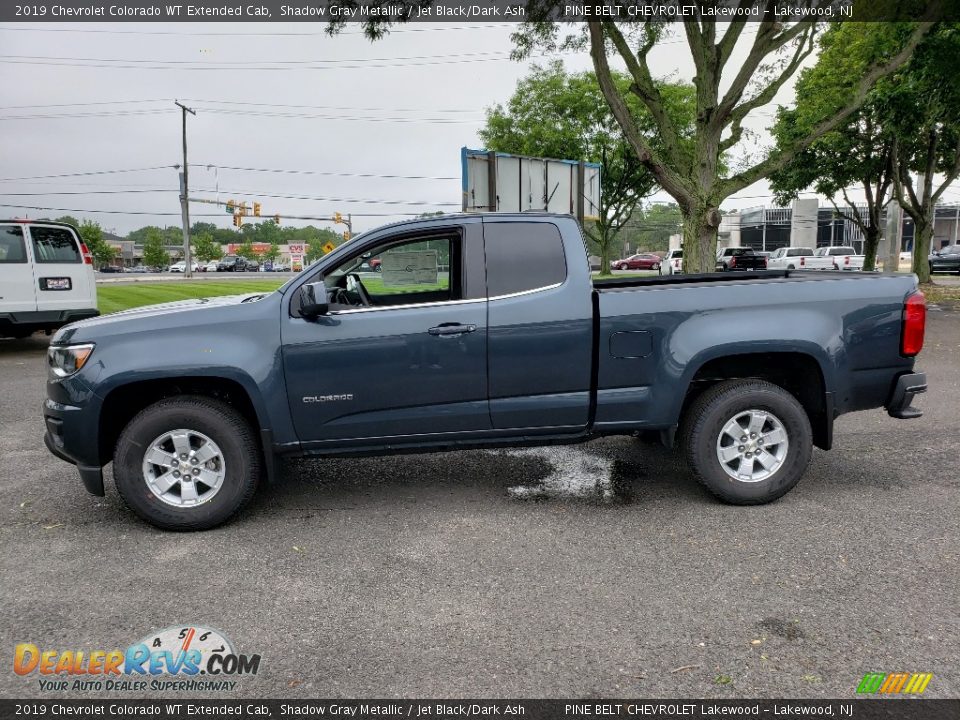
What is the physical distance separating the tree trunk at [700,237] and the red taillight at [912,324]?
27.9ft

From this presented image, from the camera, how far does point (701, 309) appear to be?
175 inches

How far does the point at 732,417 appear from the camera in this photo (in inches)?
177

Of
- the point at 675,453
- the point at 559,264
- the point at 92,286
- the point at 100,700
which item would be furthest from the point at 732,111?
the point at 100,700

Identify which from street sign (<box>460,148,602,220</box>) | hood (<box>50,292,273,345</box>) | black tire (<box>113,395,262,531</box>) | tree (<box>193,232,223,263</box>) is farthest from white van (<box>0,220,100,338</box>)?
tree (<box>193,232,223,263</box>)

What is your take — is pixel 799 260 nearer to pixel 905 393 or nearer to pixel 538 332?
pixel 905 393

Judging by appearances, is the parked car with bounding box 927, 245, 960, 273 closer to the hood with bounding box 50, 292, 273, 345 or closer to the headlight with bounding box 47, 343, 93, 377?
the hood with bounding box 50, 292, 273, 345

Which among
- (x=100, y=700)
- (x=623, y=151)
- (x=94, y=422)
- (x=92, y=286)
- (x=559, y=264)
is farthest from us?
(x=623, y=151)

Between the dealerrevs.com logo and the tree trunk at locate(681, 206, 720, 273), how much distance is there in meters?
11.4

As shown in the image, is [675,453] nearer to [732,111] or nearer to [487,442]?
[487,442]

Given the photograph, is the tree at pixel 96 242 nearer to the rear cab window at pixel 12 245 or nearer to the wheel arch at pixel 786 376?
the rear cab window at pixel 12 245

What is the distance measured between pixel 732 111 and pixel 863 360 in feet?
32.8

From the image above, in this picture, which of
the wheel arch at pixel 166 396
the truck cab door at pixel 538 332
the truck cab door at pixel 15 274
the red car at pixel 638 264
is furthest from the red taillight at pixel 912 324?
the red car at pixel 638 264

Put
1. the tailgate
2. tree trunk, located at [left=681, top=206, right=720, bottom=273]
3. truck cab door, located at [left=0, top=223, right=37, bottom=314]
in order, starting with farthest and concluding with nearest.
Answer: tree trunk, located at [left=681, top=206, right=720, bottom=273] < the tailgate < truck cab door, located at [left=0, top=223, right=37, bottom=314]

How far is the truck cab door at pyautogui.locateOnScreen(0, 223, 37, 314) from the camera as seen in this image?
1030 cm
